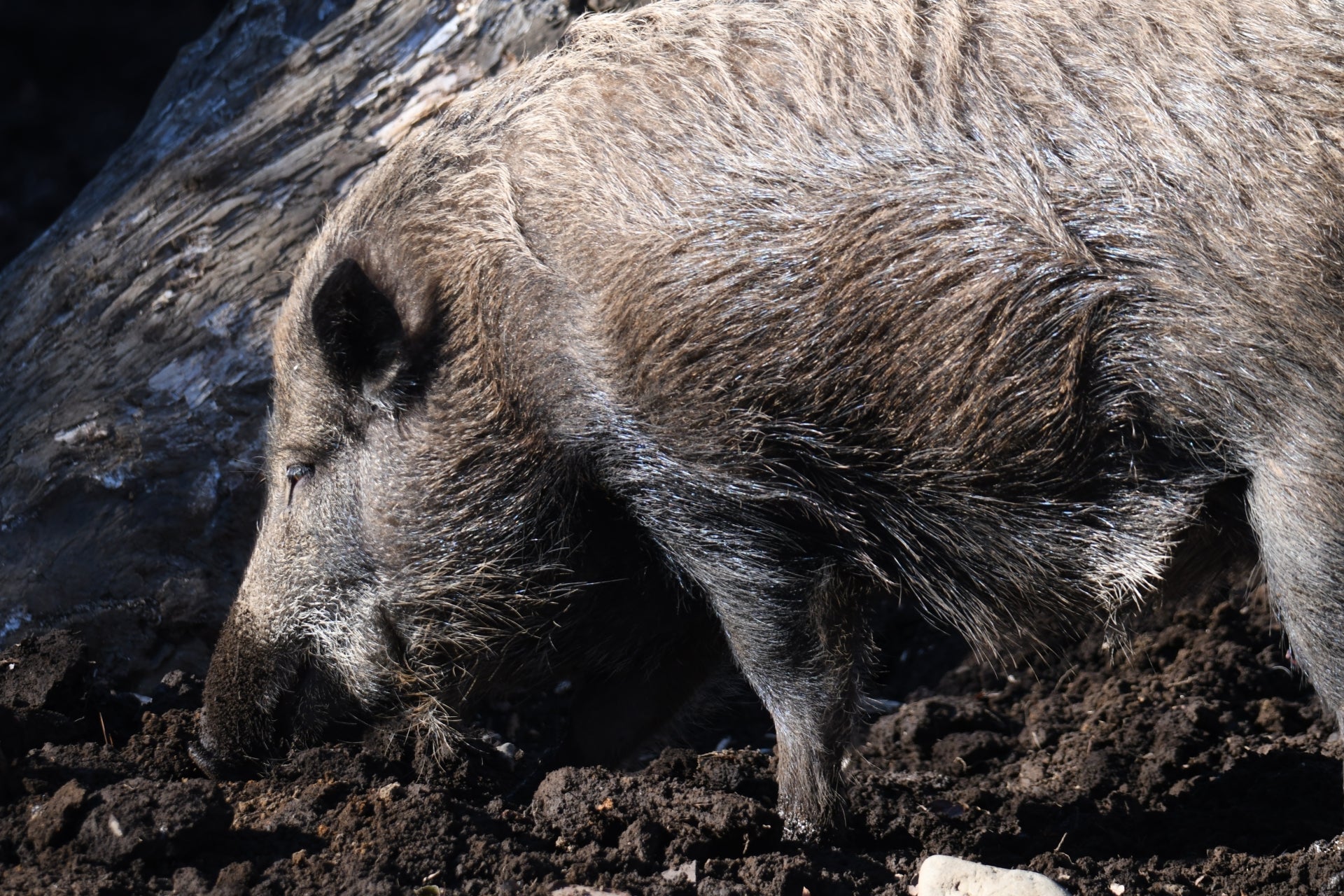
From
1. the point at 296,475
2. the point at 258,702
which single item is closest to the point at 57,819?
the point at 258,702

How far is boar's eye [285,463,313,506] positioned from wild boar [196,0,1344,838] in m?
0.03

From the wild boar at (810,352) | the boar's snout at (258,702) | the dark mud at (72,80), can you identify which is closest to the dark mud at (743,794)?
the boar's snout at (258,702)

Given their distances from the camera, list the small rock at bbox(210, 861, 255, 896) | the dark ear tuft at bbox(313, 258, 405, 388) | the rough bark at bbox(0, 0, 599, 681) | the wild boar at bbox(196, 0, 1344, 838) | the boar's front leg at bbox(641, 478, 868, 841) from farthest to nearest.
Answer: the rough bark at bbox(0, 0, 599, 681) → the dark ear tuft at bbox(313, 258, 405, 388) → the boar's front leg at bbox(641, 478, 868, 841) → the wild boar at bbox(196, 0, 1344, 838) → the small rock at bbox(210, 861, 255, 896)

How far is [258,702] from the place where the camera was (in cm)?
393

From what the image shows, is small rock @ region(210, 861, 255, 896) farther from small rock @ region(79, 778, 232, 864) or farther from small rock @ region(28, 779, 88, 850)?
small rock @ region(28, 779, 88, 850)

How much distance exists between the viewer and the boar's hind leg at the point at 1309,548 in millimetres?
2967

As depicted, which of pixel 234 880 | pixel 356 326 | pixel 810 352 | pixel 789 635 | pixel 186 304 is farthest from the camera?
pixel 186 304

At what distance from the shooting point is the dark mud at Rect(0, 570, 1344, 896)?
2.97 meters

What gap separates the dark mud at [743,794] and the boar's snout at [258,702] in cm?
13

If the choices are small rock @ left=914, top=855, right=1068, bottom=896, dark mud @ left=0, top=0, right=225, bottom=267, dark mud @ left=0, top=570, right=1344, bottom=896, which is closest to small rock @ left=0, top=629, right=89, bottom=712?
dark mud @ left=0, top=570, right=1344, bottom=896

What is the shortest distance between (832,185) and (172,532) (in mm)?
2908

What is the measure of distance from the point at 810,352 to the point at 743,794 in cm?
Answer: 144

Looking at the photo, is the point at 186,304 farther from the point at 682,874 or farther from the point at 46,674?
the point at 682,874

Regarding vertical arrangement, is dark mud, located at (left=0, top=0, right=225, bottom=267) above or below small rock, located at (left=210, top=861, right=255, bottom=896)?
above
